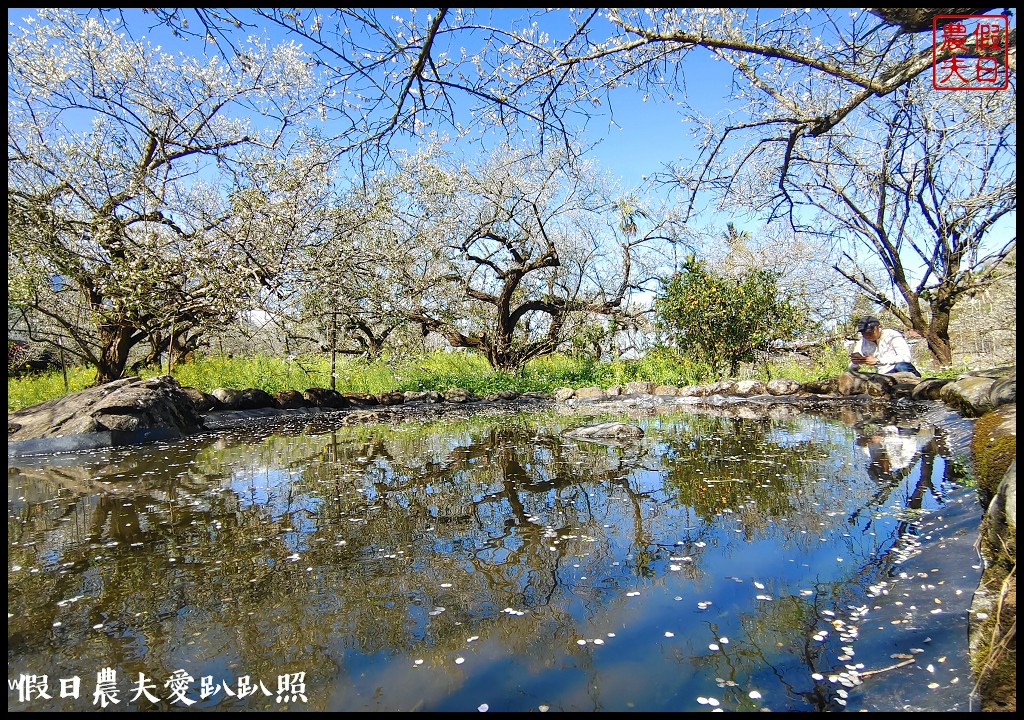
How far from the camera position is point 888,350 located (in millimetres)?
11266

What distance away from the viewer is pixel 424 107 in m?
4.20

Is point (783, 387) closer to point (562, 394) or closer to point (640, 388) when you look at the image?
point (640, 388)

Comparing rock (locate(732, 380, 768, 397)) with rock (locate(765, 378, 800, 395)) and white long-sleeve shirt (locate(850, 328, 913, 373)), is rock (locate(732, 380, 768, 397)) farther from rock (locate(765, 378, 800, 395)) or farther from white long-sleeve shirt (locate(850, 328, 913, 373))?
white long-sleeve shirt (locate(850, 328, 913, 373))

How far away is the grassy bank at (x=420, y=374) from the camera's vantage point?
1278 centimetres

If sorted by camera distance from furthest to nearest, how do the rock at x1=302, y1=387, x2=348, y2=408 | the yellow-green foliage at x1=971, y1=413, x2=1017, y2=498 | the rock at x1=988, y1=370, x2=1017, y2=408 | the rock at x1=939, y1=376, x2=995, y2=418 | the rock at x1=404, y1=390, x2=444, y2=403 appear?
the rock at x1=404, y1=390, x2=444, y2=403
the rock at x1=302, y1=387, x2=348, y2=408
the rock at x1=939, y1=376, x2=995, y2=418
the rock at x1=988, y1=370, x2=1017, y2=408
the yellow-green foliage at x1=971, y1=413, x2=1017, y2=498

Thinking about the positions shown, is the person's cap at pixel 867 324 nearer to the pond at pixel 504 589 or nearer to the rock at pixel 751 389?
the rock at pixel 751 389

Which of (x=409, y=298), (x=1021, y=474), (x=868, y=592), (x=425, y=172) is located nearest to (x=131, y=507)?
(x=868, y=592)

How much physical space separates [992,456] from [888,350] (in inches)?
347

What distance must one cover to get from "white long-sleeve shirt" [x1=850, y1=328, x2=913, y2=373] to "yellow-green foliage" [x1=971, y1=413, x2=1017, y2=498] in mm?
7563

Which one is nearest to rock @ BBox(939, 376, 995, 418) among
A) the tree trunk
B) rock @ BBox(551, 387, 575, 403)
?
rock @ BBox(551, 387, 575, 403)

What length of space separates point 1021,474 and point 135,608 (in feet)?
12.5

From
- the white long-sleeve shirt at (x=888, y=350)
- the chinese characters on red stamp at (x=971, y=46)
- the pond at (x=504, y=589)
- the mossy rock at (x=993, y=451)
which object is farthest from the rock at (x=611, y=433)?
the white long-sleeve shirt at (x=888, y=350)

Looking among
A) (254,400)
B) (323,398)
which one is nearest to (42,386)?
(254,400)

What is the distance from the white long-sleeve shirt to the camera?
36.7 feet
